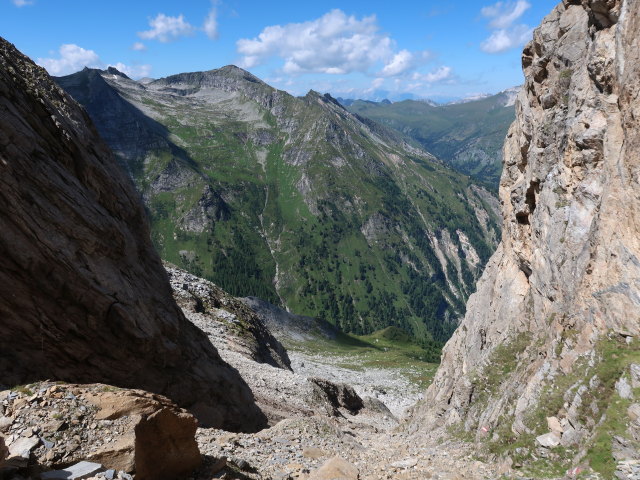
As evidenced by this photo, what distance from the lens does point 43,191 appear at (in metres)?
24.0

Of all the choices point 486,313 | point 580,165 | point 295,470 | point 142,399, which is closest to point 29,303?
point 142,399

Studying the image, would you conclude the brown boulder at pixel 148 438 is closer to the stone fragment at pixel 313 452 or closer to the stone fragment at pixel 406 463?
the stone fragment at pixel 313 452

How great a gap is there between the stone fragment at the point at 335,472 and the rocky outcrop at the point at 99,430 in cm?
602

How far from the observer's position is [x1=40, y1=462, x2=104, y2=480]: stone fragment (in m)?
12.2

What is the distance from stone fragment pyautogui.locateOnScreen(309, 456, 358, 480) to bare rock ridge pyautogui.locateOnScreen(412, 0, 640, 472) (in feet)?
26.2

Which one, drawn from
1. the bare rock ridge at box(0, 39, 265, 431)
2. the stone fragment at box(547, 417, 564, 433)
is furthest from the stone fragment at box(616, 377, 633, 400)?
the bare rock ridge at box(0, 39, 265, 431)

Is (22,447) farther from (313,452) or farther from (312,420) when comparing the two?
(312,420)

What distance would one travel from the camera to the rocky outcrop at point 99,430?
45.6ft

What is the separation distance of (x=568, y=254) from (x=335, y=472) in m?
18.6

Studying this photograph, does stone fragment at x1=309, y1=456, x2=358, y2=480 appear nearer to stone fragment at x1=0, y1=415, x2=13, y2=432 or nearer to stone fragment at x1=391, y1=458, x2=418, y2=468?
stone fragment at x1=391, y1=458, x2=418, y2=468

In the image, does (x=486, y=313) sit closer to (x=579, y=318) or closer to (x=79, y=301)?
(x=579, y=318)

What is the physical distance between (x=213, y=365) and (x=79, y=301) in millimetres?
14628

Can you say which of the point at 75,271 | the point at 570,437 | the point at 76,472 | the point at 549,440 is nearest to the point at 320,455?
the point at 549,440

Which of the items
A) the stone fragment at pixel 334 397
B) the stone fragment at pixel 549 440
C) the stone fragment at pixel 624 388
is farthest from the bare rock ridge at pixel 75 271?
the stone fragment at pixel 624 388
